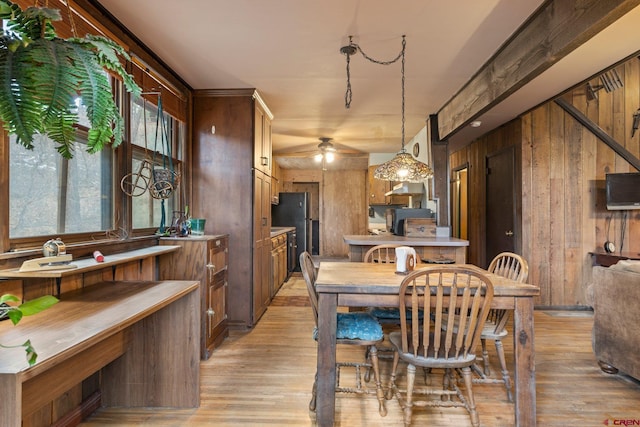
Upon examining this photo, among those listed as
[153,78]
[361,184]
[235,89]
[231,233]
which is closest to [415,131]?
[361,184]

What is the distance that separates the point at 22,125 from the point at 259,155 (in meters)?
2.80

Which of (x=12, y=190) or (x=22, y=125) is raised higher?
(x=22, y=125)

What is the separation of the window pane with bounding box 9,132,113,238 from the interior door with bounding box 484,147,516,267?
4199 millimetres

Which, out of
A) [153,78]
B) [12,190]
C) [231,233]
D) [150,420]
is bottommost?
[150,420]

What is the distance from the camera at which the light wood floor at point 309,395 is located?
1897mm

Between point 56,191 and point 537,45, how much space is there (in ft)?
9.89

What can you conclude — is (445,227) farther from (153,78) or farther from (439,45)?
(153,78)

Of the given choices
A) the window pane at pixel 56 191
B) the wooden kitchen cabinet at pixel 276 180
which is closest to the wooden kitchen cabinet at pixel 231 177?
the window pane at pixel 56 191

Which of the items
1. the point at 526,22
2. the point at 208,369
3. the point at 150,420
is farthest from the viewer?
the point at 208,369

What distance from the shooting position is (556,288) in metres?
3.93

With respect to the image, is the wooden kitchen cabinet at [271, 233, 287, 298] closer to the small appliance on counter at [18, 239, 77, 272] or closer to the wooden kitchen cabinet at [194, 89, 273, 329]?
the wooden kitchen cabinet at [194, 89, 273, 329]

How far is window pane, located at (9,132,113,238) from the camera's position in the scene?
5.26ft

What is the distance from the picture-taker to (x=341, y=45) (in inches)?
99.7

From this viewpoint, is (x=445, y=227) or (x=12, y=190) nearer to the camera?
(x=12, y=190)
